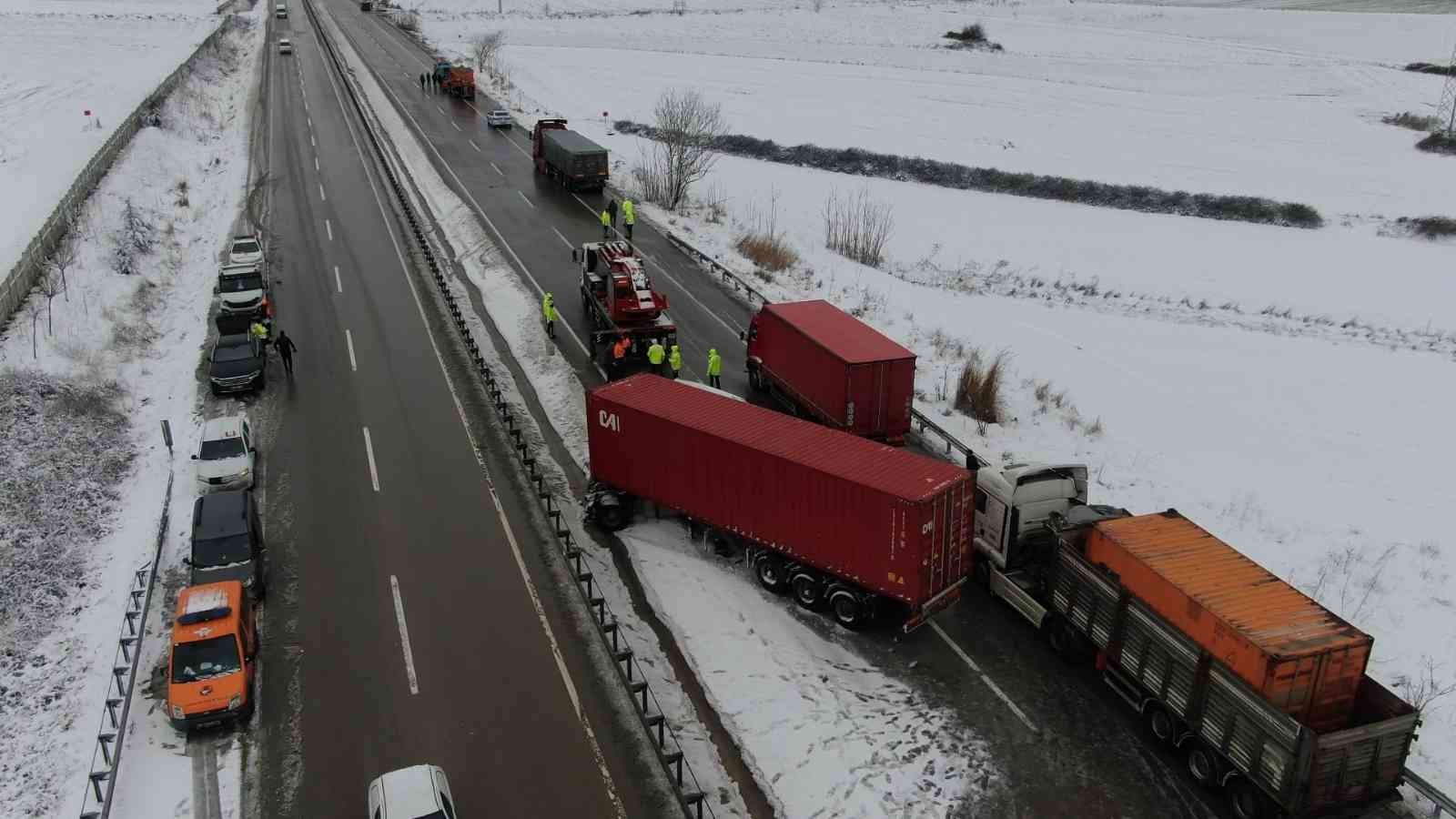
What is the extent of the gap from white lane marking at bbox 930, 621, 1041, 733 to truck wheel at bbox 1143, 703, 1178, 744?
1798mm

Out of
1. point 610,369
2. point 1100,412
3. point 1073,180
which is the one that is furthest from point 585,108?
point 1100,412

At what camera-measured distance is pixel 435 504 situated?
2320cm

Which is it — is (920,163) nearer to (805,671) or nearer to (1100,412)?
(1100,412)

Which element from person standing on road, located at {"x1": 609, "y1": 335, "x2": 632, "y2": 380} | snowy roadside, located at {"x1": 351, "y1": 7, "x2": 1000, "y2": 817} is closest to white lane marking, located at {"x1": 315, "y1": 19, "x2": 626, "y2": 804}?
person standing on road, located at {"x1": 609, "y1": 335, "x2": 632, "y2": 380}

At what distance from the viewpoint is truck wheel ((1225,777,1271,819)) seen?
14273mm

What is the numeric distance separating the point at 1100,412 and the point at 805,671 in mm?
15114

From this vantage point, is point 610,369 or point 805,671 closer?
point 805,671

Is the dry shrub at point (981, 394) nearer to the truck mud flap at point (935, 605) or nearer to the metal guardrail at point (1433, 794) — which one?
the truck mud flap at point (935, 605)

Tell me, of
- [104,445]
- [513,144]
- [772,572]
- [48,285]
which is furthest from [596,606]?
[513,144]

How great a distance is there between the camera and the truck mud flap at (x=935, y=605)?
59.2 ft

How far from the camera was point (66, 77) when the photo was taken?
76312mm

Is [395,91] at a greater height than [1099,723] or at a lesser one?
greater

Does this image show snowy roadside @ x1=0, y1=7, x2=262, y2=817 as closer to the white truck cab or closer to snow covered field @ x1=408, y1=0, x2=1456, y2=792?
snow covered field @ x1=408, y1=0, x2=1456, y2=792

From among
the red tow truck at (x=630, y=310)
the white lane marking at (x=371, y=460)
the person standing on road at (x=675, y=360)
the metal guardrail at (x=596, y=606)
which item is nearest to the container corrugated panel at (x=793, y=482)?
the metal guardrail at (x=596, y=606)
